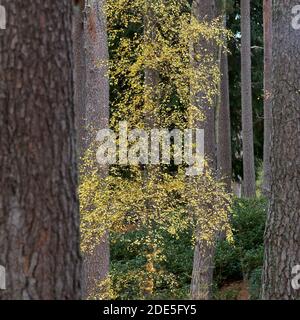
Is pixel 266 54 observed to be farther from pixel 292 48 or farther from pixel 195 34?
pixel 292 48

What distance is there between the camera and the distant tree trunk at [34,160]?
420 cm

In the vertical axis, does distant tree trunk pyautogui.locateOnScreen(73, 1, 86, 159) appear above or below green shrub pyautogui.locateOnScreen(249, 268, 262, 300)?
above

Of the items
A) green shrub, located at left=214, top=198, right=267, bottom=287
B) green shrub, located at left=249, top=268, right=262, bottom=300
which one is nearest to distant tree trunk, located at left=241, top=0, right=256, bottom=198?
green shrub, located at left=214, top=198, right=267, bottom=287

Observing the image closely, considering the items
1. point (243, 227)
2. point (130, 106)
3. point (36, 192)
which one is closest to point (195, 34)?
point (130, 106)

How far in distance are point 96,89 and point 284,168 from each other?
14.2 feet

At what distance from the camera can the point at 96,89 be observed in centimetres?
1033

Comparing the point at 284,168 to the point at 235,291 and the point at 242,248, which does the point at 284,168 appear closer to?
the point at 235,291

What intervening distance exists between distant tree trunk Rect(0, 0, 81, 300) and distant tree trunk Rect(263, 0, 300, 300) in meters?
2.82

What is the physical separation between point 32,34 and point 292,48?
3.21m

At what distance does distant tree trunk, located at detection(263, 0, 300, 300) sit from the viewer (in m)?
6.59

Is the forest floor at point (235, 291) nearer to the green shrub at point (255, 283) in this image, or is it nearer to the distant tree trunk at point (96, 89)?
the green shrub at point (255, 283)

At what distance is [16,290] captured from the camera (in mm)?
4223

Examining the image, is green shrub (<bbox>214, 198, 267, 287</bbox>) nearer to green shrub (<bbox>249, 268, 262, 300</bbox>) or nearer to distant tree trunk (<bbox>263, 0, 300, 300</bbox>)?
green shrub (<bbox>249, 268, 262, 300</bbox>)

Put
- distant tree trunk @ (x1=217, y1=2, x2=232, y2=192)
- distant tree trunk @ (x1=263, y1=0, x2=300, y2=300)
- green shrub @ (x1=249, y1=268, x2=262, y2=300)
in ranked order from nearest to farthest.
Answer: distant tree trunk @ (x1=263, y1=0, x2=300, y2=300)
green shrub @ (x1=249, y1=268, x2=262, y2=300)
distant tree trunk @ (x1=217, y1=2, x2=232, y2=192)
